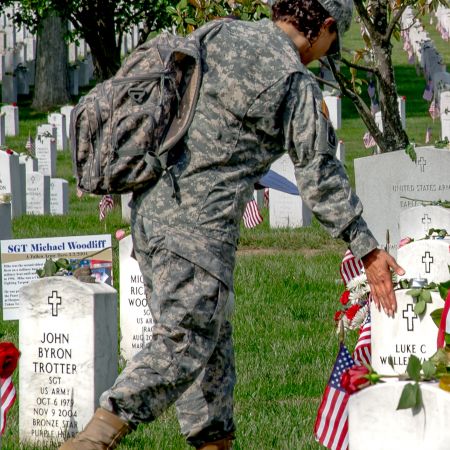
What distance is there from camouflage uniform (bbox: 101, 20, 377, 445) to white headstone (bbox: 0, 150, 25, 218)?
427 inches

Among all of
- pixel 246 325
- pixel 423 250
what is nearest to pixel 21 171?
pixel 246 325

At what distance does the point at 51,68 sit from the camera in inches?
1214

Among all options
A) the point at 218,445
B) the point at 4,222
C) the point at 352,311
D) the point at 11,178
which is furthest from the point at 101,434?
the point at 11,178

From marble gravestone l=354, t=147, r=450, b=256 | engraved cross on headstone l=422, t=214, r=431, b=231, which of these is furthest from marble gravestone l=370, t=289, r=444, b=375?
marble gravestone l=354, t=147, r=450, b=256

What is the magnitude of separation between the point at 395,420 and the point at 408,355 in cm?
230

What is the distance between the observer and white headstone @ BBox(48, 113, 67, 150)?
967 inches

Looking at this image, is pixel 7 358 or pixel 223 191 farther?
pixel 7 358

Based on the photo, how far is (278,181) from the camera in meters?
9.95

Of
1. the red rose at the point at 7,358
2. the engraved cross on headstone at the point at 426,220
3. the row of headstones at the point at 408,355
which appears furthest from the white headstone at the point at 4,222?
the red rose at the point at 7,358

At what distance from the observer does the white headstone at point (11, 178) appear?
15758 mm

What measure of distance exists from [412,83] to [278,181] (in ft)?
86.0

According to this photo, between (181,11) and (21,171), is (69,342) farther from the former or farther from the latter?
(21,171)

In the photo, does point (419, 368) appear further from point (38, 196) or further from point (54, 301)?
point (38, 196)

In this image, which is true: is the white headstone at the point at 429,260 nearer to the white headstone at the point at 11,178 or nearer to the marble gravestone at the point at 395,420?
the marble gravestone at the point at 395,420
